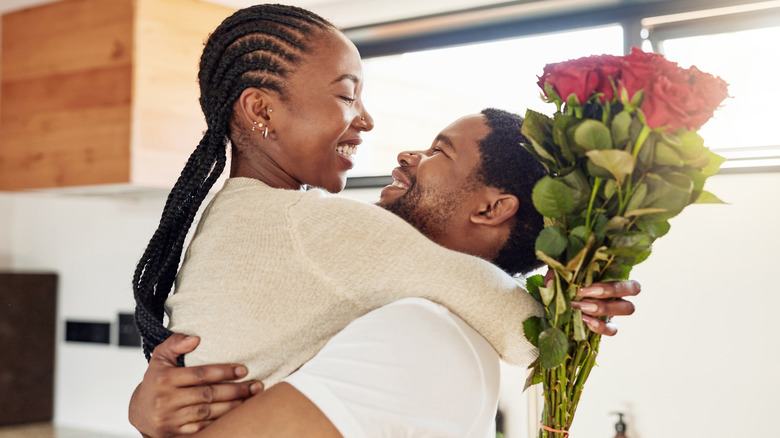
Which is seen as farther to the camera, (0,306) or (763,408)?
(0,306)

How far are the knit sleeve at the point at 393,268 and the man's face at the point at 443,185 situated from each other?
270 mm

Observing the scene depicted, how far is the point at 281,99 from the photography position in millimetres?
1149

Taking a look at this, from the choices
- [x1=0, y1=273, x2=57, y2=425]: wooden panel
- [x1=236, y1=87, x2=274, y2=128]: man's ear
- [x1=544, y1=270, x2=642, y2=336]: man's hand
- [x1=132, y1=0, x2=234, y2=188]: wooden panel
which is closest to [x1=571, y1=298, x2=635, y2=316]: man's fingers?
[x1=544, y1=270, x2=642, y2=336]: man's hand

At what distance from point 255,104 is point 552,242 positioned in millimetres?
493

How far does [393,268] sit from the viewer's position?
0.93 m

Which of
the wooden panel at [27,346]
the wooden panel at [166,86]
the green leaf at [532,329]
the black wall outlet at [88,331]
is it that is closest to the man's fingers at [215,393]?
the green leaf at [532,329]

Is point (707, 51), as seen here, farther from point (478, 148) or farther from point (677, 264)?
point (478, 148)

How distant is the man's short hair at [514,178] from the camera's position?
1.26m

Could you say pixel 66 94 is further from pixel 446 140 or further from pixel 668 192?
pixel 668 192

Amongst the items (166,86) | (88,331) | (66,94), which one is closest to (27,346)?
(88,331)

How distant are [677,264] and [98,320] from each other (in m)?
2.46

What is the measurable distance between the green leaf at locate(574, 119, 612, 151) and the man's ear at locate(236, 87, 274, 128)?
48cm

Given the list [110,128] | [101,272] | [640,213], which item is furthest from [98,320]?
[640,213]

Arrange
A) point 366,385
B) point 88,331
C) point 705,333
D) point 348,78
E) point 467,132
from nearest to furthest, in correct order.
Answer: point 366,385 < point 348,78 < point 467,132 < point 705,333 < point 88,331
